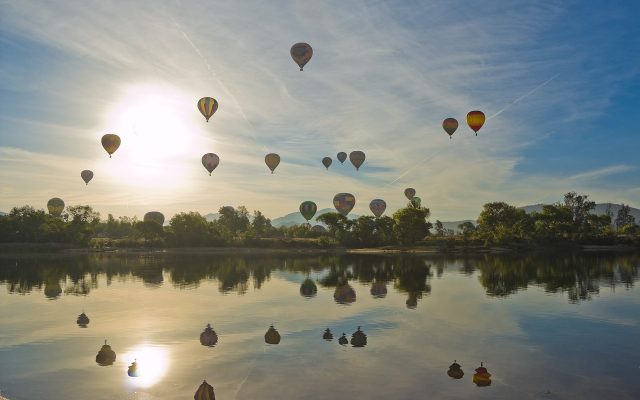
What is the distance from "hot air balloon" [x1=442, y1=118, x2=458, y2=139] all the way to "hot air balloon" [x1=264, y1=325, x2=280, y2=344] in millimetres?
52235

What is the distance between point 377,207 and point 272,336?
108 metres

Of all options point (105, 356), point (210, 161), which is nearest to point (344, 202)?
point (210, 161)

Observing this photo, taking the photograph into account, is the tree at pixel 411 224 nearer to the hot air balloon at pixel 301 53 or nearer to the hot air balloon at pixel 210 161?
the hot air balloon at pixel 210 161

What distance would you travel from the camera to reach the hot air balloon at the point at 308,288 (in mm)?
37750

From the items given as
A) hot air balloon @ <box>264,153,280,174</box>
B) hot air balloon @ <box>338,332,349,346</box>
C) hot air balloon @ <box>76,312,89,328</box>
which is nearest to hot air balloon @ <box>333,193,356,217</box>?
hot air balloon @ <box>264,153,280,174</box>

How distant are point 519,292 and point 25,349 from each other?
32.6 meters

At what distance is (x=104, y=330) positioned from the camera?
965 inches

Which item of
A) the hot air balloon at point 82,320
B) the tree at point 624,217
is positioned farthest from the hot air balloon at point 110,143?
the tree at point 624,217

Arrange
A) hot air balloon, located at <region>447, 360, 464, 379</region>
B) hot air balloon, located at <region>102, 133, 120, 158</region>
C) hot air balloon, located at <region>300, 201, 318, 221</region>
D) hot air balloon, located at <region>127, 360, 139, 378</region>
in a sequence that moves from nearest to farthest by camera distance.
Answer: hot air balloon, located at <region>447, 360, 464, 379</region>, hot air balloon, located at <region>127, 360, 139, 378</region>, hot air balloon, located at <region>102, 133, 120, 158</region>, hot air balloon, located at <region>300, 201, 318, 221</region>

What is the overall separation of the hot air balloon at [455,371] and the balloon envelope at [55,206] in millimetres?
139606

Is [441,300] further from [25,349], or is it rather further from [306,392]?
[25,349]

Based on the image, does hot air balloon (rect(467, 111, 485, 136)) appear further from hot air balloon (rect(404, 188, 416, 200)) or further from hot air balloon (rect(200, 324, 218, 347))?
hot air balloon (rect(404, 188, 416, 200))

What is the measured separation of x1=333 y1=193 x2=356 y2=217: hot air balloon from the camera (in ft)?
399

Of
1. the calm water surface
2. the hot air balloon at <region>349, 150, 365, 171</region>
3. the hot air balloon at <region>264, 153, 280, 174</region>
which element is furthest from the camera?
the hot air balloon at <region>349, 150, 365, 171</region>
